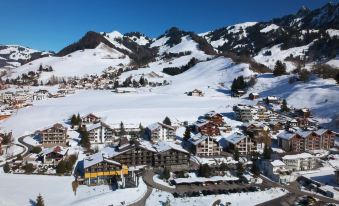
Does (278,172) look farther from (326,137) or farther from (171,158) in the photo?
(326,137)

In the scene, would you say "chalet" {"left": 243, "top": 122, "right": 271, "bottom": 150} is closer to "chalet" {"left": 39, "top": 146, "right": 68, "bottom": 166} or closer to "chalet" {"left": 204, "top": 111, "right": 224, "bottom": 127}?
"chalet" {"left": 204, "top": 111, "right": 224, "bottom": 127}

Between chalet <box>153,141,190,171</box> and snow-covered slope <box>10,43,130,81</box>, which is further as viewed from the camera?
snow-covered slope <box>10,43,130,81</box>

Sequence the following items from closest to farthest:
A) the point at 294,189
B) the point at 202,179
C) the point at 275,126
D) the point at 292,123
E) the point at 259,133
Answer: the point at 294,189 < the point at 202,179 < the point at 259,133 < the point at 275,126 < the point at 292,123

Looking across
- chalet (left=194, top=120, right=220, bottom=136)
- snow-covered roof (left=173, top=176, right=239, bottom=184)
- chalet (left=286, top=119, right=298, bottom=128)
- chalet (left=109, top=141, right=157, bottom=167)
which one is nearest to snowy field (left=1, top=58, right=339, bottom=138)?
chalet (left=286, top=119, right=298, bottom=128)

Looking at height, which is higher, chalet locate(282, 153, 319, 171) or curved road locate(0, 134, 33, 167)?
curved road locate(0, 134, 33, 167)

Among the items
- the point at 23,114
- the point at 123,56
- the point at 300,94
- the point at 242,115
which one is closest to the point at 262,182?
the point at 242,115

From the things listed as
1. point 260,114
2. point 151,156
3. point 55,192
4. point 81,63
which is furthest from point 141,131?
point 81,63

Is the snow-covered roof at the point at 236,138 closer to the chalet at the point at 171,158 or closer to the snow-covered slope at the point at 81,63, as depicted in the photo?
the chalet at the point at 171,158
